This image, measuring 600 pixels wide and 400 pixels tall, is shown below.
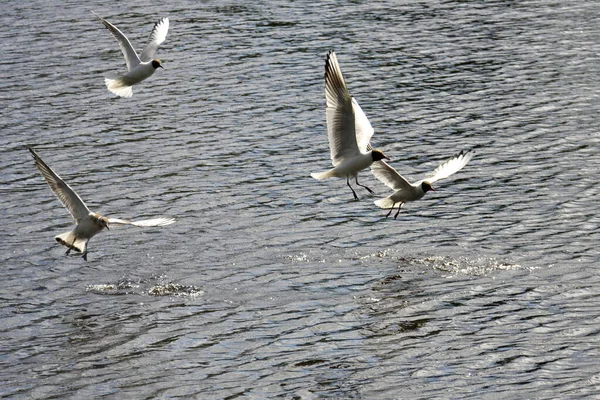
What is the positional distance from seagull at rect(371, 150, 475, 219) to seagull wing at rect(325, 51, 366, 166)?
69 centimetres

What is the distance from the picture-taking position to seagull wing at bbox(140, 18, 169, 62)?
21.5 m

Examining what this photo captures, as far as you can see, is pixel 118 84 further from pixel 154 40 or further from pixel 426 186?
pixel 426 186

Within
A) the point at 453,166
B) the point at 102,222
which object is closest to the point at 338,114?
the point at 453,166

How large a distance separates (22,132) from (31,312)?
10692 mm

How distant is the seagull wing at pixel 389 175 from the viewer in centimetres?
1758

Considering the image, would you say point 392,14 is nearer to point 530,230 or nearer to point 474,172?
point 474,172

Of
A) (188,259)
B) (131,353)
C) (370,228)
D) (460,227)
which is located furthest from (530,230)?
(131,353)

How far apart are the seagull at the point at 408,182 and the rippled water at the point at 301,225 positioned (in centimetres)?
98

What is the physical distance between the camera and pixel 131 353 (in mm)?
14594

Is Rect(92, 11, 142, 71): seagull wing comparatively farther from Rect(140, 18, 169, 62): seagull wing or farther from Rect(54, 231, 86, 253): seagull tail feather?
Rect(54, 231, 86, 253): seagull tail feather

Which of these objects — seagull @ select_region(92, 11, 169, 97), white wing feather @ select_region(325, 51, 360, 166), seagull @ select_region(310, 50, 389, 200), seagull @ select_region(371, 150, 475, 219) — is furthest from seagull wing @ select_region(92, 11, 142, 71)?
seagull @ select_region(371, 150, 475, 219)

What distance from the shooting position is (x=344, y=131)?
54.9 ft

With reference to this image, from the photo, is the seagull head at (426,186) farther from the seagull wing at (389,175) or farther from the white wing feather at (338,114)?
the white wing feather at (338,114)

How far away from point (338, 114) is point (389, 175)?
6.52ft
